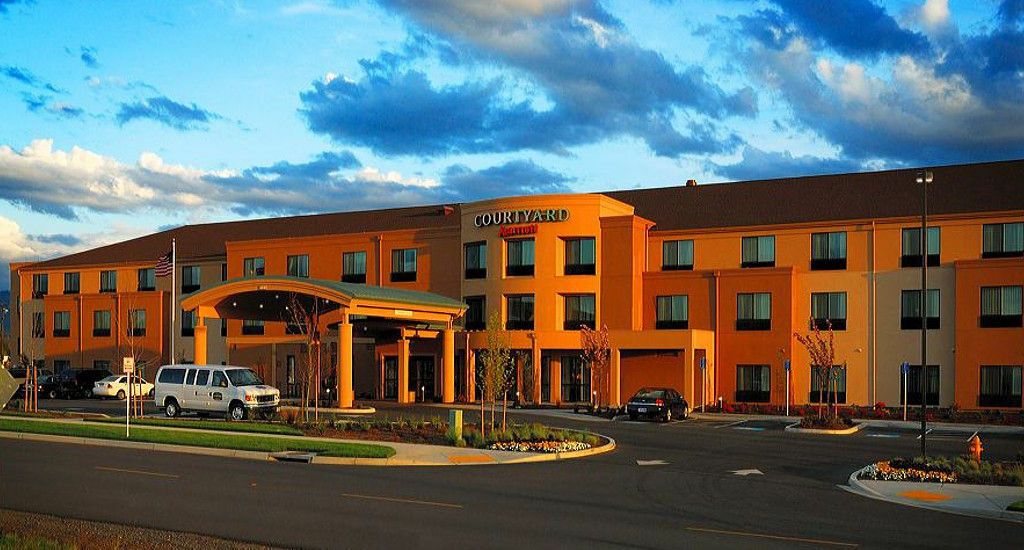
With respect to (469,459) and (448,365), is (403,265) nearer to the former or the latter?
(448,365)

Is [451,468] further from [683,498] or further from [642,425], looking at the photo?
[642,425]

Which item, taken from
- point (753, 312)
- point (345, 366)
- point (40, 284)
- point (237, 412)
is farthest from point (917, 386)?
point (40, 284)

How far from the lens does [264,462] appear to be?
25.3 m

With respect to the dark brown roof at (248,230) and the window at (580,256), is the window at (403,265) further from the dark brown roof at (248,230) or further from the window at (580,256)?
Answer: the window at (580,256)

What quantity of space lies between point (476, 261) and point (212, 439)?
2789 cm

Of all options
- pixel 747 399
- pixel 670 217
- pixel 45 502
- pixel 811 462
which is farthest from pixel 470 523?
pixel 670 217

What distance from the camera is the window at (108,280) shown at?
237ft

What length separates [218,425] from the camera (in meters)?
34.0

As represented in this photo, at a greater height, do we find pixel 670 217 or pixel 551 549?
pixel 670 217

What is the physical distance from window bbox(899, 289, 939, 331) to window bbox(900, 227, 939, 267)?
1338 mm

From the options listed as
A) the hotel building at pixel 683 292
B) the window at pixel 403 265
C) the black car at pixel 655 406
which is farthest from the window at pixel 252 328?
the black car at pixel 655 406

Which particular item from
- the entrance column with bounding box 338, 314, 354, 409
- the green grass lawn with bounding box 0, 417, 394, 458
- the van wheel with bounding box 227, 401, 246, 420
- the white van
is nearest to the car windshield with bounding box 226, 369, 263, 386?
the white van

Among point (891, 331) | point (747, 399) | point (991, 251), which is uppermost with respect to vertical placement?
point (991, 251)

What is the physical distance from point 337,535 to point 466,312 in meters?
40.5
